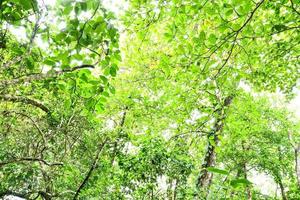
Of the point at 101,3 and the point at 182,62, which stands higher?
the point at 182,62

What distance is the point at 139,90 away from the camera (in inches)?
463

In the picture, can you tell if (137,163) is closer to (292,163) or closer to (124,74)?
(124,74)

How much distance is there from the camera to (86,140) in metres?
10.2

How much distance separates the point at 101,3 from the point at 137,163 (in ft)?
23.9

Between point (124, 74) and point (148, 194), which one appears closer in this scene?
point (148, 194)

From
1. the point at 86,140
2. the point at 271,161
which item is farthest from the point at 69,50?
the point at 271,161

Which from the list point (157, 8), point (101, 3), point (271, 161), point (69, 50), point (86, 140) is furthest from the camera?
point (271, 161)

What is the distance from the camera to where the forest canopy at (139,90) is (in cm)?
236

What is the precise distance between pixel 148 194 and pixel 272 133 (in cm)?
1033

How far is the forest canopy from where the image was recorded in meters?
2.36

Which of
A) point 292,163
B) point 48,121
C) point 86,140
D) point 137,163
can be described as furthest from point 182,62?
→ point 292,163

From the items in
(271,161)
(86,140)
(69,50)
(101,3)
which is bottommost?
(69,50)

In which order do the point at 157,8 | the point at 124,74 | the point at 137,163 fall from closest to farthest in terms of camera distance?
the point at 157,8 < the point at 137,163 < the point at 124,74

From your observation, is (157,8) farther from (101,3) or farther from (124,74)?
(124,74)
